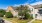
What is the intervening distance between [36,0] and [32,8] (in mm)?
133

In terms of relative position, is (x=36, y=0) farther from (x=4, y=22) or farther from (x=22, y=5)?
(x=4, y=22)

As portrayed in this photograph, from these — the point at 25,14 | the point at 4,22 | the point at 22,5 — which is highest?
the point at 22,5

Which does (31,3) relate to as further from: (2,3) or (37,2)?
(2,3)

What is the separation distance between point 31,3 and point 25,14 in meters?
0.18

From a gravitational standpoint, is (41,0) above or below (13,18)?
above

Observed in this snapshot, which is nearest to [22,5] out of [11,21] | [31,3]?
[31,3]

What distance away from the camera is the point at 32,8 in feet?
3.35

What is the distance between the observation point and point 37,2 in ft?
3.44

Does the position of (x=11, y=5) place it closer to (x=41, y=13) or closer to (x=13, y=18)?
(x=13, y=18)

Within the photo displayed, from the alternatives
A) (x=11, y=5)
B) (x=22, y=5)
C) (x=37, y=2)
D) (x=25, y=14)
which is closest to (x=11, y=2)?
(x=11, y=5)

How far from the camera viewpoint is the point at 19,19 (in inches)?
40.4

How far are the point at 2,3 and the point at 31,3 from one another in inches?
16.4

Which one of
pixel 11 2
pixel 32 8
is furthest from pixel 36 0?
pixel 11 2

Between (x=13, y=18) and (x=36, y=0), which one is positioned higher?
(x=36, y=0)
